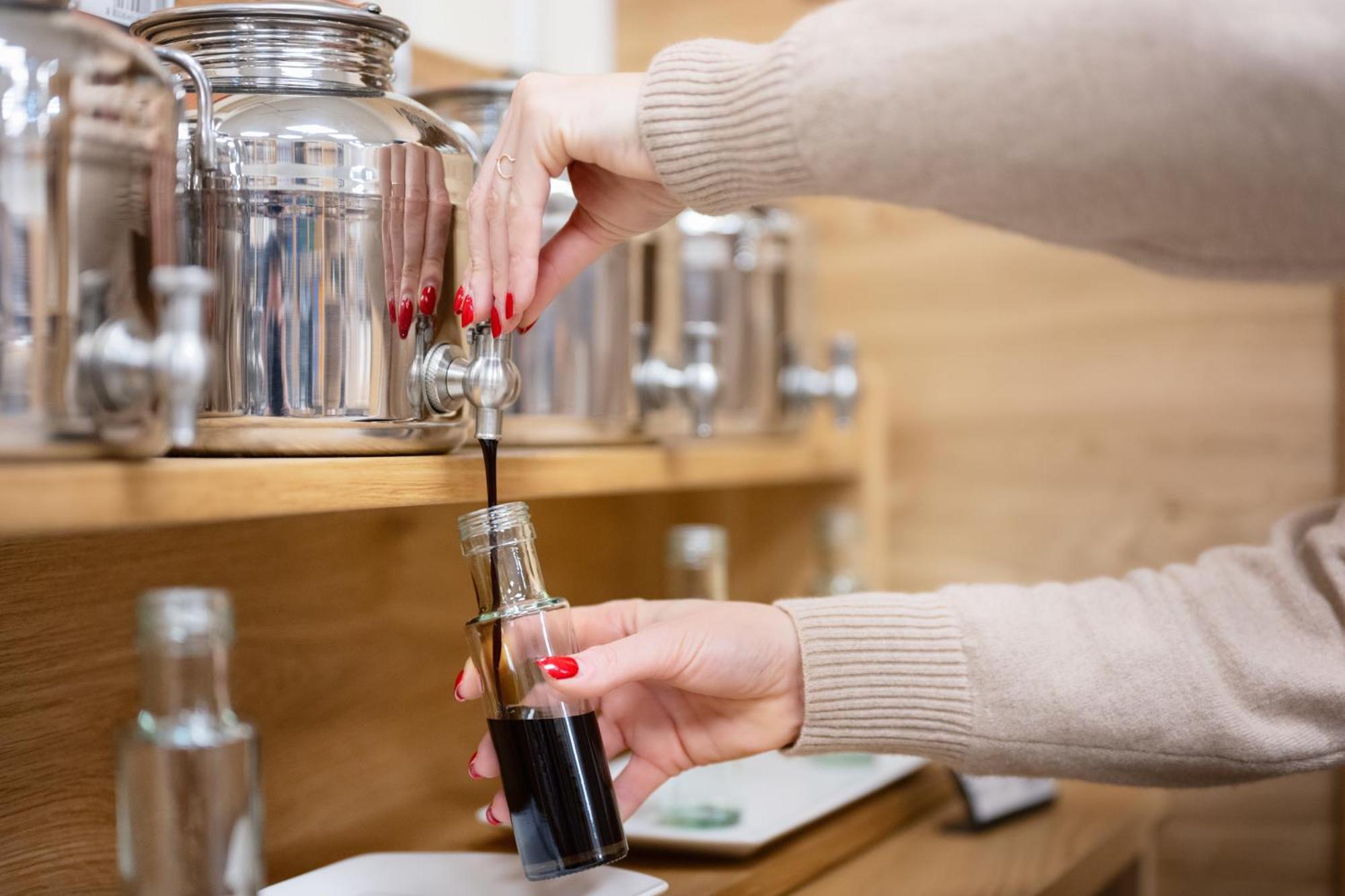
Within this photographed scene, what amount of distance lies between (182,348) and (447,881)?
1.38 ft

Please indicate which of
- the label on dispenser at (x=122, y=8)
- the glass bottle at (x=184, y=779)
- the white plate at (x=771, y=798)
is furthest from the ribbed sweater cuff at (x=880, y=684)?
the label on dispenser at (x=122, y=8)

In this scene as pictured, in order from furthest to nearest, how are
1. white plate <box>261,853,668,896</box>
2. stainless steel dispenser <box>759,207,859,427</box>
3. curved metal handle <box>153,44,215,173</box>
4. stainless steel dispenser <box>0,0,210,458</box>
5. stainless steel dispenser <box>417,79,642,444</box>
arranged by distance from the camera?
stainless steel dispenser <box>759,207,859,427</box>
stainless steel dispenser <box>417,79,642,444</box>
white plate <box>261,853,668,896</box>
curved metal handle <box>153,44,215,173</box>
stainless steel dispenser <box>0,0,210,458</box>

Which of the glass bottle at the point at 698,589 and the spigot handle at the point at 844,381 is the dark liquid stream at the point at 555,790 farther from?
the spigot handle at the point at 844,381

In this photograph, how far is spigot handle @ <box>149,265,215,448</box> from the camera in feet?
1.74

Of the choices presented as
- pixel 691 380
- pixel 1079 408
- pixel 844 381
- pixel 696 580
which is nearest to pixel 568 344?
pixel 691 380

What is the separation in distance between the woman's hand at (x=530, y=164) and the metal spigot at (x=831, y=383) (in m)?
0.57

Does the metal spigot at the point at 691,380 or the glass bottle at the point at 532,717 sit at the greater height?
the metal spigot at the point at 691,380

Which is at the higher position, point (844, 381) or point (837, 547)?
point (844, 381)

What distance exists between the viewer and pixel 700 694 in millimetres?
843

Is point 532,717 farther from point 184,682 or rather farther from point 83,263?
point 83,263

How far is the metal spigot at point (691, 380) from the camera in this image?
1.03 meters

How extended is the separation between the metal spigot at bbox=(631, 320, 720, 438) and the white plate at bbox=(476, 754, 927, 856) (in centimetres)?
28

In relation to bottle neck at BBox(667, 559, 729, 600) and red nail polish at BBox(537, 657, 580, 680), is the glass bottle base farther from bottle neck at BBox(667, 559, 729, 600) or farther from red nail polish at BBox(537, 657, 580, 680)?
bottle neck at BBox(667, 559, 729, 600)

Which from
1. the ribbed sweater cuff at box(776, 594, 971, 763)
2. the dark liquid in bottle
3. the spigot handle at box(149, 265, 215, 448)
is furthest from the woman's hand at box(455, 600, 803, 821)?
the spigot handle at box(149, 265, 215, 448)
